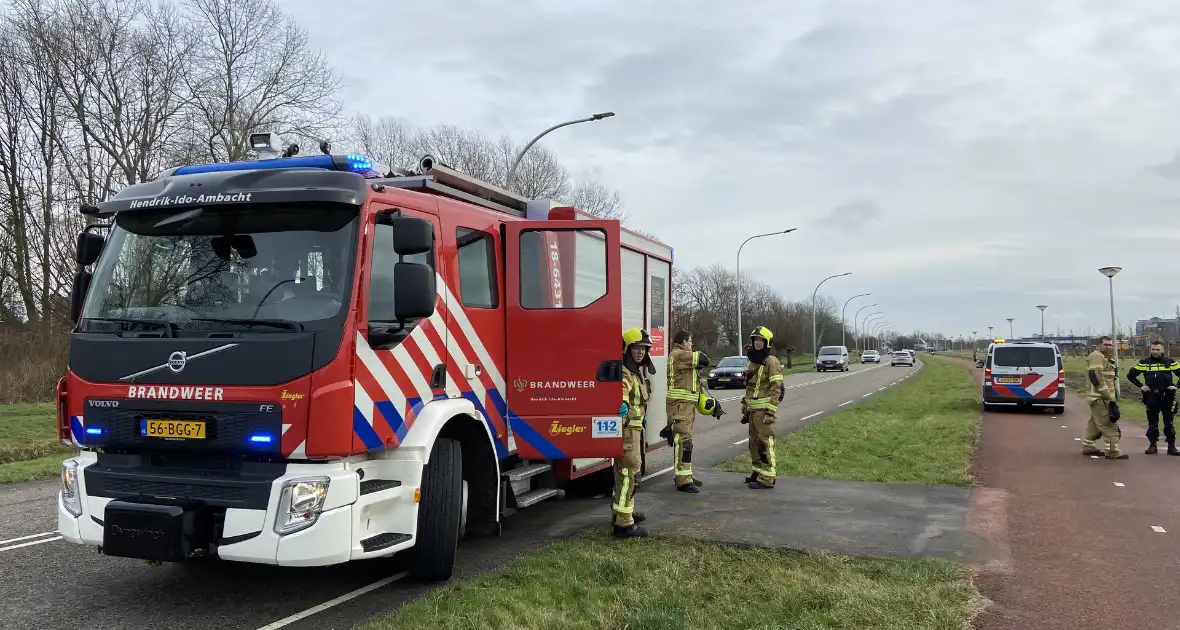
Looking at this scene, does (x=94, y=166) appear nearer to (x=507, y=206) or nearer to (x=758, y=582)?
(x=507, y=206)

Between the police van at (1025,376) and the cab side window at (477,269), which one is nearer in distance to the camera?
the cab side window at (477,269)

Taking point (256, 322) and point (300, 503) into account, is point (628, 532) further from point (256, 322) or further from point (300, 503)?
point (256, 322)

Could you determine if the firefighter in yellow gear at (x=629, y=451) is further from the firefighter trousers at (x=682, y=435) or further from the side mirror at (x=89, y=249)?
the side mirror at (x=89, y=249)

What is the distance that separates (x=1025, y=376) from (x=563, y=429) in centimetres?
1705

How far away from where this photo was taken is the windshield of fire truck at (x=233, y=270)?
4.65 metres

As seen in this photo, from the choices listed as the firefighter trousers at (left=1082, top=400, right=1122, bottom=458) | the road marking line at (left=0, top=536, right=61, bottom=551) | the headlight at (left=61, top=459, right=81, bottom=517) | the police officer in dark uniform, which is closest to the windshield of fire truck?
the headlight at (left=61, top=459, right=81, bottom=517)

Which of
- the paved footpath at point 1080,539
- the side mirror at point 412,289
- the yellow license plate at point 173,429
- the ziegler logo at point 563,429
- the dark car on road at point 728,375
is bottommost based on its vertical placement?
the paved footpath at point 1080,539

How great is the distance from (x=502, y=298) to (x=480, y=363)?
59 centimetres

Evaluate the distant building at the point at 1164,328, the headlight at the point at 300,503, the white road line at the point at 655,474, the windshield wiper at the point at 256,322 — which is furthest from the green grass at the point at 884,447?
the distant building at the point at 1164,328

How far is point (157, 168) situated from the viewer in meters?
25.3

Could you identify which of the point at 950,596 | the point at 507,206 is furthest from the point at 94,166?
the point at 950,596

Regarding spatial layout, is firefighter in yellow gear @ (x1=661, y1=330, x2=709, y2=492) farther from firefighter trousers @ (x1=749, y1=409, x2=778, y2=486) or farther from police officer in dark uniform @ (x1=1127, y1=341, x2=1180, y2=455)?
police officer in dark uniform @ (x1=1127, y1=341, x2=1180, y2=455)

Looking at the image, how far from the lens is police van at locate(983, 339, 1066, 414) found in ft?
63.7

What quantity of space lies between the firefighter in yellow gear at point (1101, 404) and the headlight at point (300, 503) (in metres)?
11.3
